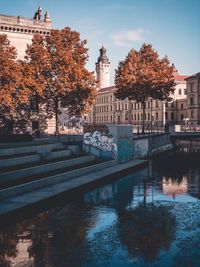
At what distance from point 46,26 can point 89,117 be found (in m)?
101

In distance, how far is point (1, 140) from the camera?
30.7 metres

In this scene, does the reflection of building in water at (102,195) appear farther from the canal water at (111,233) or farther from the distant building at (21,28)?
the distant building at (21,28)

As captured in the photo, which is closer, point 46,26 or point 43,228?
point 43,228

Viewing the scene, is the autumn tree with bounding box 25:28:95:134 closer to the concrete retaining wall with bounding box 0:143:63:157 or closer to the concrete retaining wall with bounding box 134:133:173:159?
the concrete retaining wall with bounding box 134:133:173:159

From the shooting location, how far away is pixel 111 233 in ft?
46.0

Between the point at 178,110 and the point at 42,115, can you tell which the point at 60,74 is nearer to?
the point at 42,115

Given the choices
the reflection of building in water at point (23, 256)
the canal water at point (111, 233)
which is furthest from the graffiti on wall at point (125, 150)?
the reflection of building in water at point (23, 256)

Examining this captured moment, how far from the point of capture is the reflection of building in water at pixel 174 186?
2281 cm

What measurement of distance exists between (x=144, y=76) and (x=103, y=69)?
10715 centimetres

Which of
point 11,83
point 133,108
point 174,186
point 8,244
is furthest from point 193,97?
point 8,244

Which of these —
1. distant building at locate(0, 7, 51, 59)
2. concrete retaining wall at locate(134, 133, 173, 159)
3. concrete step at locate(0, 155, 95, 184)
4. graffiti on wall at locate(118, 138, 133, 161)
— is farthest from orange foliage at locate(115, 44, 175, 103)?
concrete step at locate(0, 155, 95, 184)

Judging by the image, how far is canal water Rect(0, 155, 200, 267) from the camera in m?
11.4

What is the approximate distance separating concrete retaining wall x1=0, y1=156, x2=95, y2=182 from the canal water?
390 cm

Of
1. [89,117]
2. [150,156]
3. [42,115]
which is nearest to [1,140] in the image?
[150,156]
